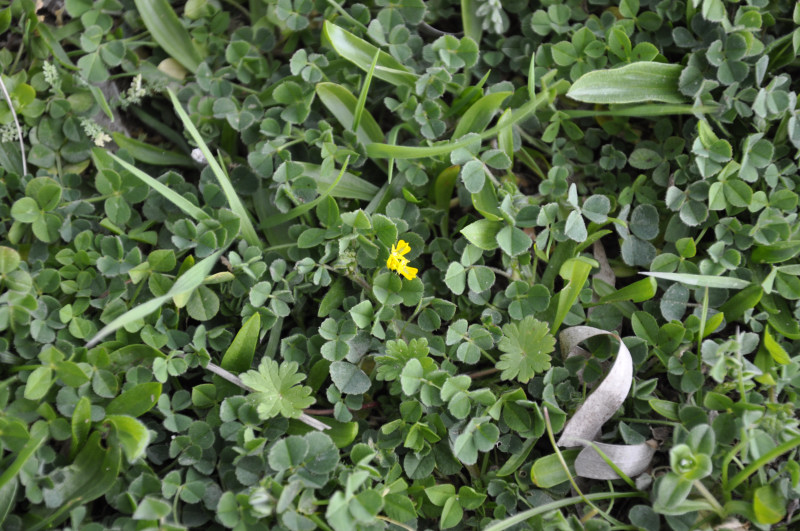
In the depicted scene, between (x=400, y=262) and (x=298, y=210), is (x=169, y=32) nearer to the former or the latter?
(x=298, y=210)

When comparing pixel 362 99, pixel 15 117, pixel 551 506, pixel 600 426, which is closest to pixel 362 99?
pixel 362 99

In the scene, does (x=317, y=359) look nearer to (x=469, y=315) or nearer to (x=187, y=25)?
(x=469, y=315)

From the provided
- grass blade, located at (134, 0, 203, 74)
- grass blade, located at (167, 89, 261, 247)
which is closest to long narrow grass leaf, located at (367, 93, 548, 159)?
grass blade, located at (167, 89, 261, 247)

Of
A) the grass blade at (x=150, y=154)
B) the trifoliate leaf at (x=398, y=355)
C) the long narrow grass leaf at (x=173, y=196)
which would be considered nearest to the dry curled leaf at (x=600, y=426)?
the trifoliate leaf at (x=398, y=355)

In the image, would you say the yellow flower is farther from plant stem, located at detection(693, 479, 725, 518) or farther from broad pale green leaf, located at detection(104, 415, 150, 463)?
plant stem, located at detection(693, 479, 725, 518)

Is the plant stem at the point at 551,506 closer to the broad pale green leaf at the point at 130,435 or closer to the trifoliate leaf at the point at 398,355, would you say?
the trifoliate leaf at the point at 398,355

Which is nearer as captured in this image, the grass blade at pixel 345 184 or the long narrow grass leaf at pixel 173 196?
the long narrow grass leaf at pixel 173 196

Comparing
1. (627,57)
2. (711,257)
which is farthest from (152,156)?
(711,257)
